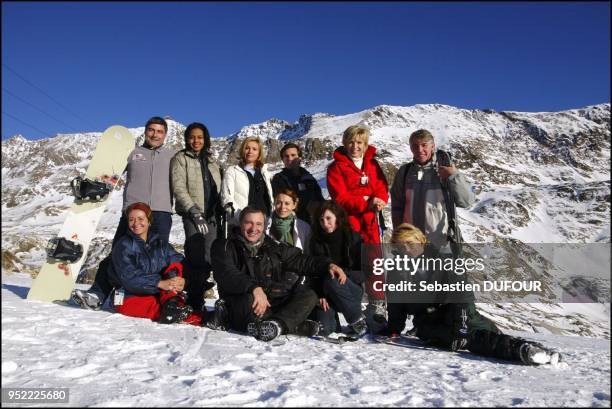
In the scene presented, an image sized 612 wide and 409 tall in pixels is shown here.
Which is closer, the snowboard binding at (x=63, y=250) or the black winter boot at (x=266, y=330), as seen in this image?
the black winter boot at (x=266, y=330)

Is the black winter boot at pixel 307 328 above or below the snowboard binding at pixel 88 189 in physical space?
below

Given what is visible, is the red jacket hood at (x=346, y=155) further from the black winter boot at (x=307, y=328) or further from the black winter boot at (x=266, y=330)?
the black winter boot at (x=266, y=330)

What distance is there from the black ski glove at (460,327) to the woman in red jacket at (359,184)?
156 cm

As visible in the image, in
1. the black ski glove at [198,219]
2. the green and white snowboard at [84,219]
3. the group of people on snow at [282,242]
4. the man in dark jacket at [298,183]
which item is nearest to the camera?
the group of people on snow at [282,242]

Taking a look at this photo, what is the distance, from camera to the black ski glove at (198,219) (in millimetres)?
5391

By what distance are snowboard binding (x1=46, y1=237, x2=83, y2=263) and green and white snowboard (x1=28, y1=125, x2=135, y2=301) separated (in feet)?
0.20

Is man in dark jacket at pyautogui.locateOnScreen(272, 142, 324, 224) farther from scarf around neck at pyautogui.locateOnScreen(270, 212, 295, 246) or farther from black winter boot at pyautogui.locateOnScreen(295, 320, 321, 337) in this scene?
black winter boot at pyautogui.locateOnScreen(295, 320, 321, 337)

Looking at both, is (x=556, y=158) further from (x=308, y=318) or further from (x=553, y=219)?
(x=308, y=318)

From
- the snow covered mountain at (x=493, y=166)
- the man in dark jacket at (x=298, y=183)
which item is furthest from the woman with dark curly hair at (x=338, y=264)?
the snow covered mountain at (x=493, y=166)

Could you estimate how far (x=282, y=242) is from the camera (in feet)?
16.4

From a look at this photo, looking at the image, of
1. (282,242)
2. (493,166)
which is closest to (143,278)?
(282,242)

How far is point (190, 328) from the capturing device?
4.53 meters

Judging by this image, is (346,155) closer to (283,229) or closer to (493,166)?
(283,229)

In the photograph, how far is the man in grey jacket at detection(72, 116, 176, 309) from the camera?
5527mm
